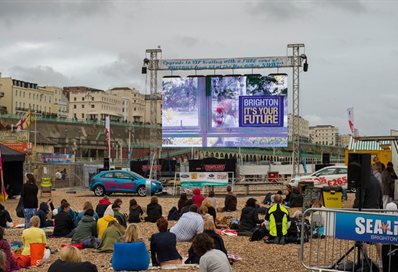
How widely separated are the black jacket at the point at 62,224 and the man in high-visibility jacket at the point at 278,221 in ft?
17.7

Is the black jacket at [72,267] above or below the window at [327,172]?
below

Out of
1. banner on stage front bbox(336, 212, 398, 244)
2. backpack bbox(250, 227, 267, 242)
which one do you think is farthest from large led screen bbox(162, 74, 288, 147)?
banner on stage front bbox(336, 212, 398, 244)

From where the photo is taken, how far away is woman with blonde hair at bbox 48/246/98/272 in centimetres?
731

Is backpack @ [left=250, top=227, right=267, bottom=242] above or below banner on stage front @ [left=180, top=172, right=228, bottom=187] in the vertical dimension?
below

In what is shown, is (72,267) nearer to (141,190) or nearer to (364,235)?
(364,235)

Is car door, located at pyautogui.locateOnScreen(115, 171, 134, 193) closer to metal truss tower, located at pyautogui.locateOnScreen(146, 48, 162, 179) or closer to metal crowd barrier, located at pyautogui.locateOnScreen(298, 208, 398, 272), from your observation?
metal truss tower, located at pyautogui.locateOnScreen(146, 48, 162, 179)

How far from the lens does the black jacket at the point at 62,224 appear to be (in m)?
16.7

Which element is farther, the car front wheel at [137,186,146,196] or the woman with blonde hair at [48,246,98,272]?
the car front wheel at [137,186,146,196]

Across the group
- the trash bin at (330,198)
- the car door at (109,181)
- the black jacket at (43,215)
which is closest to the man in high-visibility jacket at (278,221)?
the trash bin at (330,198)

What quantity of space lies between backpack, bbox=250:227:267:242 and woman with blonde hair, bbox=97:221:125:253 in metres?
3.64

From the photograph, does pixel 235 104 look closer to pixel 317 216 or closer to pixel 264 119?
pixel 264 119

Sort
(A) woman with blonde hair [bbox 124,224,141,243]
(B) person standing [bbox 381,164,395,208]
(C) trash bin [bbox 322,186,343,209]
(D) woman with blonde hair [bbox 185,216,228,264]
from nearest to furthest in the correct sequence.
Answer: (D) woman with blonde hair [bbox 185,216,228,264]
(A) woman with blonde hair [bbox 124,224,141,243]
(B) person standing [bbox 381,164,395,208]
(C) trash bin [bbox 322,186,343,209]

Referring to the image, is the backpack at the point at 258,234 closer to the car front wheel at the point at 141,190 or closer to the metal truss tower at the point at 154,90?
the car front wheel at the point at 141,190

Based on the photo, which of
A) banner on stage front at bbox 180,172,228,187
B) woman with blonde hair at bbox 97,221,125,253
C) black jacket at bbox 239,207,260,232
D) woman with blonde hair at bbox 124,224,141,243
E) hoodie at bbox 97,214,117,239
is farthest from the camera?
banner on stage front at bbox 180,172,228,187
